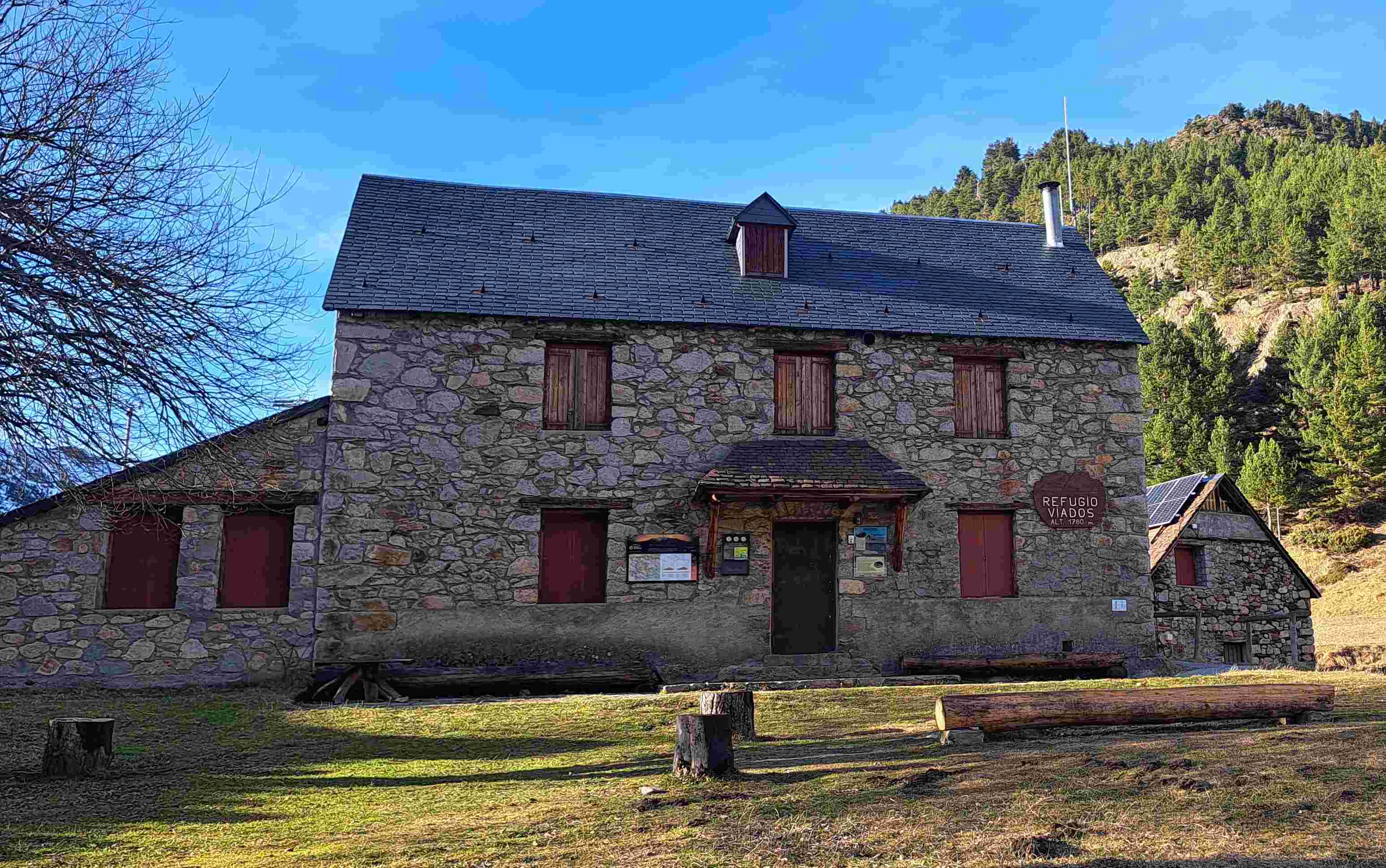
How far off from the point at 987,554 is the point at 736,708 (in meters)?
7.32

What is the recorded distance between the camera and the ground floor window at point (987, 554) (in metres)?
14.1

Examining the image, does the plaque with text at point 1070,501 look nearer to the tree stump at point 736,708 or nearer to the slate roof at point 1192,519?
the tree stump at point 736,708

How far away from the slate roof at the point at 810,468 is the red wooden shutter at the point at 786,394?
0.22m

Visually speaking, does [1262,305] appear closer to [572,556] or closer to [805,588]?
[805,588]

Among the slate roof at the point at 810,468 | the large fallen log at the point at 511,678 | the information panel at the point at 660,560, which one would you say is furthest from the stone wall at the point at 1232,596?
the large fallen log at the point at 511,678

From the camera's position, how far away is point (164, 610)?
12188mm

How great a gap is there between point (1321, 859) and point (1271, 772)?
1703 millimetres

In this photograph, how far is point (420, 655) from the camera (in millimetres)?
12523

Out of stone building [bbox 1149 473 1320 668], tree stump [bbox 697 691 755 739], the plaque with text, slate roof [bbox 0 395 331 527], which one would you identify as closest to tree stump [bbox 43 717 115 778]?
slate roof [bbox 0 395 331 527]

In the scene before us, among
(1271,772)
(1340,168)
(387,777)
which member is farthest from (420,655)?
(1340,168)

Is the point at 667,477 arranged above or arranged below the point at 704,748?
above

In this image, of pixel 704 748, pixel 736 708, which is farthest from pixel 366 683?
pixel 704 748

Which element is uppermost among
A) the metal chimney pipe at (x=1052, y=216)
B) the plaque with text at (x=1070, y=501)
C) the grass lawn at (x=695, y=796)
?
the metal chimney pipe at (x=1052, y=216)

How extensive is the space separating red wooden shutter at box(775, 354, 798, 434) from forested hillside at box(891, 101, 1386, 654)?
63.4 feet
